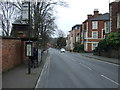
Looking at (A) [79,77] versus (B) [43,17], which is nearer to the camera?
(A) [79,77]

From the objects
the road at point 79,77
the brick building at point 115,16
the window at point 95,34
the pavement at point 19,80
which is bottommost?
the road at point 79,77

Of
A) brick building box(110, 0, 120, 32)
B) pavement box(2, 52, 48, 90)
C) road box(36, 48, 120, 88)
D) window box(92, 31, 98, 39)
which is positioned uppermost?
brick building box(110, 0, 120, 32)

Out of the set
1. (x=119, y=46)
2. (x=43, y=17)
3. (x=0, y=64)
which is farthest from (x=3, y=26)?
(x=0, y=64)

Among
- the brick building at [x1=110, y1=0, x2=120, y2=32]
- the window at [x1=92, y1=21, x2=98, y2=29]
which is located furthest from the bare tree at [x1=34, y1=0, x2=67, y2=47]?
the window at [x1=92, y1=21, x2=98, y2=29]

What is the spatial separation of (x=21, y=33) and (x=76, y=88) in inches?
764

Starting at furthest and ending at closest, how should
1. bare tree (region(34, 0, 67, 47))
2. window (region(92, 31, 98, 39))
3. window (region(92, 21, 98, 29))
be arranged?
window (region(92, 31, 98, 39)) < window (region(92, 21, 98, 29)) < bare tree (region(34, 0, 67, 47))

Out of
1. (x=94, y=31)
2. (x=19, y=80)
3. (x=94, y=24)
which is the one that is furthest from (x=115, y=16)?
(x=94, y=31)

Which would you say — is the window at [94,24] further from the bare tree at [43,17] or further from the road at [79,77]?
the road at [79,77]

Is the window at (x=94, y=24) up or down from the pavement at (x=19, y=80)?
up

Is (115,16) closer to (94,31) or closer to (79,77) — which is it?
(79,77)

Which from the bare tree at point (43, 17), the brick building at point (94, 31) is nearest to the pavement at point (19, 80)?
the bare tree at point (43, 17)

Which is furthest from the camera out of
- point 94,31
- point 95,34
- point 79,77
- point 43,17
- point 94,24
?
point 95,34

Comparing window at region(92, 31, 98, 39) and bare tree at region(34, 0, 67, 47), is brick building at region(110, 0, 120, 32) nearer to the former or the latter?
bare tree at region(34, 0, 67, 47)

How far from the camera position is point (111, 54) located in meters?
41.8
